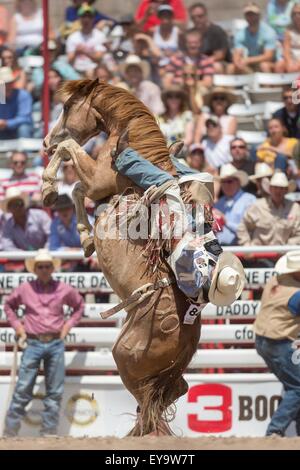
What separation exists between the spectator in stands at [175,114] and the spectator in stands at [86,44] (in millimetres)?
1498

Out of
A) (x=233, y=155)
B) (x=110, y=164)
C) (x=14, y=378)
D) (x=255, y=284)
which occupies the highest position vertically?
(x=110, y=164)

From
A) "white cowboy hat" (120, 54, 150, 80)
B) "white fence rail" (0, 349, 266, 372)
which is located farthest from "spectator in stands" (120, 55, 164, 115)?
"white fence rail" (0, 349, 266, 372)

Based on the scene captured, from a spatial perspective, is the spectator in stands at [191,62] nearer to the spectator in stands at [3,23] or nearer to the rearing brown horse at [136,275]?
the spectator in stands at [3,23]

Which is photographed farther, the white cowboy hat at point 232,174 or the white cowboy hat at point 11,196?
the white cowboy hat at point 11,196

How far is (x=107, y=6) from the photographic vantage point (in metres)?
15.3

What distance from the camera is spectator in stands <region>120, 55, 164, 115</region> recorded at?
13.0 metres

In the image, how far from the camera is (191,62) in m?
13.4

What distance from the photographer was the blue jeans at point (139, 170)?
7.06 meters

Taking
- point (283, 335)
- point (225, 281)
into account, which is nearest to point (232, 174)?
point (283, 335)

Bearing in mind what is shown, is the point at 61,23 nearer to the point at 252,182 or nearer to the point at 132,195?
the point at 252,182

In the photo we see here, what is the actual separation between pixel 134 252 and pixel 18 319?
312 cm

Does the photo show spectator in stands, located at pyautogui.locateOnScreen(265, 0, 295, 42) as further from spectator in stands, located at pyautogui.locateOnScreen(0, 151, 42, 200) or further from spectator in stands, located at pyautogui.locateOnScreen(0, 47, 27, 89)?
spectator in stands, located at pyautogui.locateOnScreen(0, 151, 42, 200)

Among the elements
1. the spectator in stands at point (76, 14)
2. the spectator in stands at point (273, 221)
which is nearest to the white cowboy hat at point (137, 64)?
the spectator in stands at point (76, 14)
